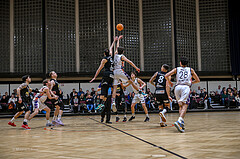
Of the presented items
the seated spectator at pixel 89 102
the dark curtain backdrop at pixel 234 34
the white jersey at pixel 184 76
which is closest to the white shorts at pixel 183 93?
the white jersey at pixel 184 76

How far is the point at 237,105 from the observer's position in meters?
17.1

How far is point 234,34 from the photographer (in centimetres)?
1969

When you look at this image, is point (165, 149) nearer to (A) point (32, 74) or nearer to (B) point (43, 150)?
(B) point (43, 150)

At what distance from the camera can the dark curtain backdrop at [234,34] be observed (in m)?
19.5

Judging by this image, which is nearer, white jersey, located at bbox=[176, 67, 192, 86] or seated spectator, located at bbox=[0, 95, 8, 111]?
white jersey, located at bbox=[176, 67, 192, 86]

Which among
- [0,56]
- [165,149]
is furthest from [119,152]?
[0,56]

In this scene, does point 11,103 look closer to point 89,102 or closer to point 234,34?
point 89,102

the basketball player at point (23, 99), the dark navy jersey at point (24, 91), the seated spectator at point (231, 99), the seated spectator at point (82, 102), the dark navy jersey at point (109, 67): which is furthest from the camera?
the seated spectator at point (231, 99)

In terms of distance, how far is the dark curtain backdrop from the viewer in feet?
64.0

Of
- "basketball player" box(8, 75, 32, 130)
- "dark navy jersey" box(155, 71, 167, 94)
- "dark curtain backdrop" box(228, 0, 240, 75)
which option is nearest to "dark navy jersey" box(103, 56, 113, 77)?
"dark navy jersey" box(155, 71, 167, 94)

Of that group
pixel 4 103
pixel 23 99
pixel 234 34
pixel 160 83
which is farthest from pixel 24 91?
pixel 234 34

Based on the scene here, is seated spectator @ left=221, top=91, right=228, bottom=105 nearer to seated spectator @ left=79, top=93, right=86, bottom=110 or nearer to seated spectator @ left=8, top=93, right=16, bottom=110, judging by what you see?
seated spectator @ left=79, top=93, right=86, bottom=110

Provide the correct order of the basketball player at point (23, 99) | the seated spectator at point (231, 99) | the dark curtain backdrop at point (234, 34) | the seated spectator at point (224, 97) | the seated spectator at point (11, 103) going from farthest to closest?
the dark curtain backdrop at point (234, 34)
the seated spectator at point (224, 97)
the seated spectator at point (231, 99)
the seated spectator at point (11, 103)
the basketball player at point (23, 99)

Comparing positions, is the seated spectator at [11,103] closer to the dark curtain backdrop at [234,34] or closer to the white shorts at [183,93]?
the white shorts at [183,93]
